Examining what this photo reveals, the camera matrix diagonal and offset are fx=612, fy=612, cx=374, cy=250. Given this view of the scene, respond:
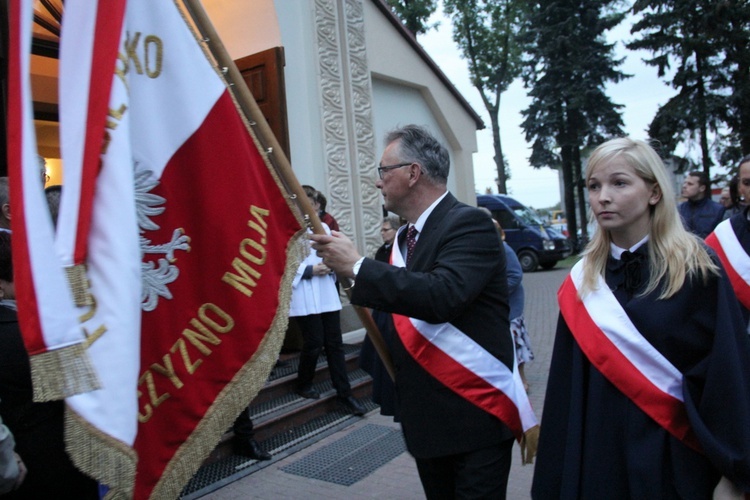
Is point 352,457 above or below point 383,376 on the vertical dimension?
below

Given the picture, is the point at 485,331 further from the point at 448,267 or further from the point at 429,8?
the point at 429,8

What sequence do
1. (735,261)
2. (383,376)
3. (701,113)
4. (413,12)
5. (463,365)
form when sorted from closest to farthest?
(463,365), (383,376), (735,261), (413,12), (701,113)

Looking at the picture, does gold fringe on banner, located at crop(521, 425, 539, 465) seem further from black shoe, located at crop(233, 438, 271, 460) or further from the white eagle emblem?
A: black shoe, located at crop(233, 438, 271, 460)

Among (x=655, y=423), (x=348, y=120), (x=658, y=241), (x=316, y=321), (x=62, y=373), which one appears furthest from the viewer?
(x=348, y=120)

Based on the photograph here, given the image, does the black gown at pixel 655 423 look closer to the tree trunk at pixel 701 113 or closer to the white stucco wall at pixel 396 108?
the white stucco wall at pixel 396 108

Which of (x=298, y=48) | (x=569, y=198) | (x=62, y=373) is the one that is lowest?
(x=62, y=373)

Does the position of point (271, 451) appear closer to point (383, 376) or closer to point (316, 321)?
point (316, 321)

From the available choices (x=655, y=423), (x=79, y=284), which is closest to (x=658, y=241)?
(x=655, y=423)

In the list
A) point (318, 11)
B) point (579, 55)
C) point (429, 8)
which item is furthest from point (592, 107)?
point (318, 11)

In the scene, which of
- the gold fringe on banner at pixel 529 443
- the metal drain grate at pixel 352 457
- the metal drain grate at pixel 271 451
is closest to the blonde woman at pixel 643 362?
the gold fringe on banner at pixel 529 443

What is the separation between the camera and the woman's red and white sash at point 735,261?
328 centimetres

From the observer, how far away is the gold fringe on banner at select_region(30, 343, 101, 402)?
143 cm

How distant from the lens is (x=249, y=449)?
4.69 meters

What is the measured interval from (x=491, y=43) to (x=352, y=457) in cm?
2762
